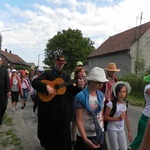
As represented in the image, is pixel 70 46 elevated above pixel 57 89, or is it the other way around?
pixel 70 46

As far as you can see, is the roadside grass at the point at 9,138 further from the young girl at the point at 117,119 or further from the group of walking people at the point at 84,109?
the young girl at the point at 117,119

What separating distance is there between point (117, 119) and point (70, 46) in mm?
61595

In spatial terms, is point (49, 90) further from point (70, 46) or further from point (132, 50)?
point (70, 46)

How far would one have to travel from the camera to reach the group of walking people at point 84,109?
11.6ft

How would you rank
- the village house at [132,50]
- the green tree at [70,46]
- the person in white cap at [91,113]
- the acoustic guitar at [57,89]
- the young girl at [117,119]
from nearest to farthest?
the person in white cap at [91,113] < the young girl at [117,119] < the acoustic guitar at [57,89] < the village house at [132,50] < the green tree at [70,46]

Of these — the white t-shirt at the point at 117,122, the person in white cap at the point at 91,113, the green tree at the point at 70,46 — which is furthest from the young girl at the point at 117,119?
the green tree at the point at 70,46

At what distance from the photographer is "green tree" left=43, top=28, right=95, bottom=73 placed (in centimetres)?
6575

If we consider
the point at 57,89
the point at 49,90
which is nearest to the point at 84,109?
the point at 49,90

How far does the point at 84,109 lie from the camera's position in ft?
11.6

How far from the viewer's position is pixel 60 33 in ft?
224

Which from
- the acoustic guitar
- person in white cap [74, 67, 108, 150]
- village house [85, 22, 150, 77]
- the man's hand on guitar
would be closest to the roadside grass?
the acoustic guitar

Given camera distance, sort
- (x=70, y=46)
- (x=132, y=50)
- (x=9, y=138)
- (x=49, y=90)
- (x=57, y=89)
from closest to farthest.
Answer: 1. (x=49, y=90)
2. (x=57, y=89)
3. (x=9, y=138)
4. (x=132, y=50)
5. (x=70, y=46)

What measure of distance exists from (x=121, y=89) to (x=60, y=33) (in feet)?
212

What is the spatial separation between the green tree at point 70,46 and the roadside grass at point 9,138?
56144mm
